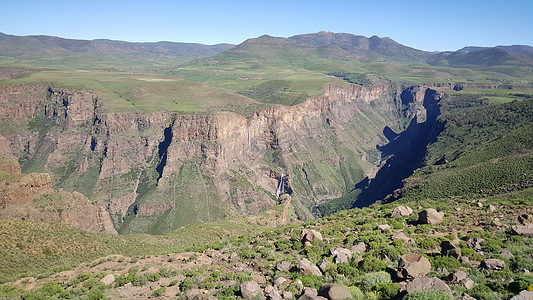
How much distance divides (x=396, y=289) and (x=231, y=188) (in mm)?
141923

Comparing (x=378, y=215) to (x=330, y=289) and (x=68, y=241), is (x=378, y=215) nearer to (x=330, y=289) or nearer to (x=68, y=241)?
(x=330, y=289)

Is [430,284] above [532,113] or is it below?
below

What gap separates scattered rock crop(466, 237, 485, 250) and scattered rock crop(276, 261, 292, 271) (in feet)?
58.2

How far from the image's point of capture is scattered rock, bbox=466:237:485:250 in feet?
102

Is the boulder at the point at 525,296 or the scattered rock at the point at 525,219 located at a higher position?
the boulder at the point at 525,296

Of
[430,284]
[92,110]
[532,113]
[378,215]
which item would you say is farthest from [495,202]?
[92,110]

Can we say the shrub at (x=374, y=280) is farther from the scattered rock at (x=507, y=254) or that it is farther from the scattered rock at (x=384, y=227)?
the scattered rock at (x=384, y=227)

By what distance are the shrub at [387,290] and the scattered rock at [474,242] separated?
48.0 feet

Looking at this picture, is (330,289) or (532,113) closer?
(330,289)

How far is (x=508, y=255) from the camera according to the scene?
88.5 ft

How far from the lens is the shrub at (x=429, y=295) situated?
18.1m

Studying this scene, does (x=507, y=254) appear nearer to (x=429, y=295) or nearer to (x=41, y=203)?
(x=429, y=295)

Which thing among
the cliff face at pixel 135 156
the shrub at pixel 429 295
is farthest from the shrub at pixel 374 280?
the cliff face at pixel 135 156

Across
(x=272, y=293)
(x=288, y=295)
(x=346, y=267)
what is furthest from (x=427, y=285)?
(x=272, y=293)
